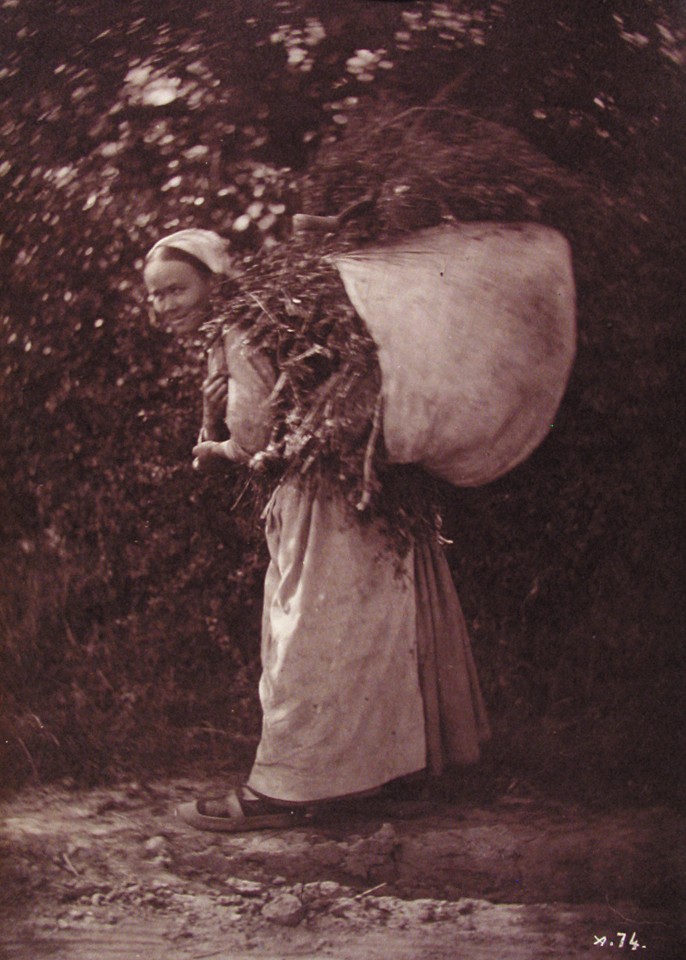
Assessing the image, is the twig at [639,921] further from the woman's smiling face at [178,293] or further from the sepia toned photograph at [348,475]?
the woman's smiling face at [178,293]

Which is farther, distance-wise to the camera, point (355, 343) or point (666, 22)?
point (666, 22)

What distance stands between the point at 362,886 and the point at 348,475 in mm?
776

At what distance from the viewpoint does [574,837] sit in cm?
183

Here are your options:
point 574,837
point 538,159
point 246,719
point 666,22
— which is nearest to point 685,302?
point 538,159

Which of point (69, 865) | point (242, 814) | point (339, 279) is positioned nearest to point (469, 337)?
point (339, 279)

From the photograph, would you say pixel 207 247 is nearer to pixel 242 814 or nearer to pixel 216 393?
pixel 216 393

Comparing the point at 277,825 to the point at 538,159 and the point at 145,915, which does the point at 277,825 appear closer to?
the point at 145,915

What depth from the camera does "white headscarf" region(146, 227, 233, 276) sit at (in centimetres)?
177

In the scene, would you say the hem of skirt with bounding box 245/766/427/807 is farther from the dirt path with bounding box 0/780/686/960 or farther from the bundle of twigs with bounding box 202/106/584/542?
the bundle of twigs with bounding box 202/106/584/542

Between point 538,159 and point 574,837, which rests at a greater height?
point 538,159

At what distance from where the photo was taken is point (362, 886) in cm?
179

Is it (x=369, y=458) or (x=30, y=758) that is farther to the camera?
(x=30, y=758)

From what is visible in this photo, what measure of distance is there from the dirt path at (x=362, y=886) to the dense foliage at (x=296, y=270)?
12 cm

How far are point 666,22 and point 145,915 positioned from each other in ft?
6.65
